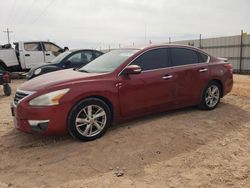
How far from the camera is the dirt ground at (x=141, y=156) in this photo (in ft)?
11.1

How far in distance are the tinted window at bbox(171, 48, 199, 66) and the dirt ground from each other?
1.14 m

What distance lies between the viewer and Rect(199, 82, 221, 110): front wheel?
6.14 meters

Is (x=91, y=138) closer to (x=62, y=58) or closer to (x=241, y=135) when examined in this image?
(x=241, y=135)

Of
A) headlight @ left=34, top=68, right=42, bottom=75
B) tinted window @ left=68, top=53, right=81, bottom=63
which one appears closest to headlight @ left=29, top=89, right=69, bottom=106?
headlight @ left=34, top=68, right=42, bottom=75

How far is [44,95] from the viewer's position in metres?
4.29

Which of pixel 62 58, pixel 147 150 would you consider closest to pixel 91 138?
pixel 147 150

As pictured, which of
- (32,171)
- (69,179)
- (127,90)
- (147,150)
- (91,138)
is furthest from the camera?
(127,90)

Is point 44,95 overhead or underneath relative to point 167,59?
underneath

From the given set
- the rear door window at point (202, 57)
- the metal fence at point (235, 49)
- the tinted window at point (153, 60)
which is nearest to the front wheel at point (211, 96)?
the rear door window at point (202, 57)

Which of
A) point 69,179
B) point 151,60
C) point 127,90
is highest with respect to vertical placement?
point 151,60

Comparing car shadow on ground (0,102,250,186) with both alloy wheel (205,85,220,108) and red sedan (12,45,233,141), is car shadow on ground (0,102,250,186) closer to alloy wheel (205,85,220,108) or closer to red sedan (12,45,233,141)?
red sedan (12,45,233,141)

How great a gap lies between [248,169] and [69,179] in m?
2.20

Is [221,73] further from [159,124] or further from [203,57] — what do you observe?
[159,124]

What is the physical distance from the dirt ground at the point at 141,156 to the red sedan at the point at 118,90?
0.31m
